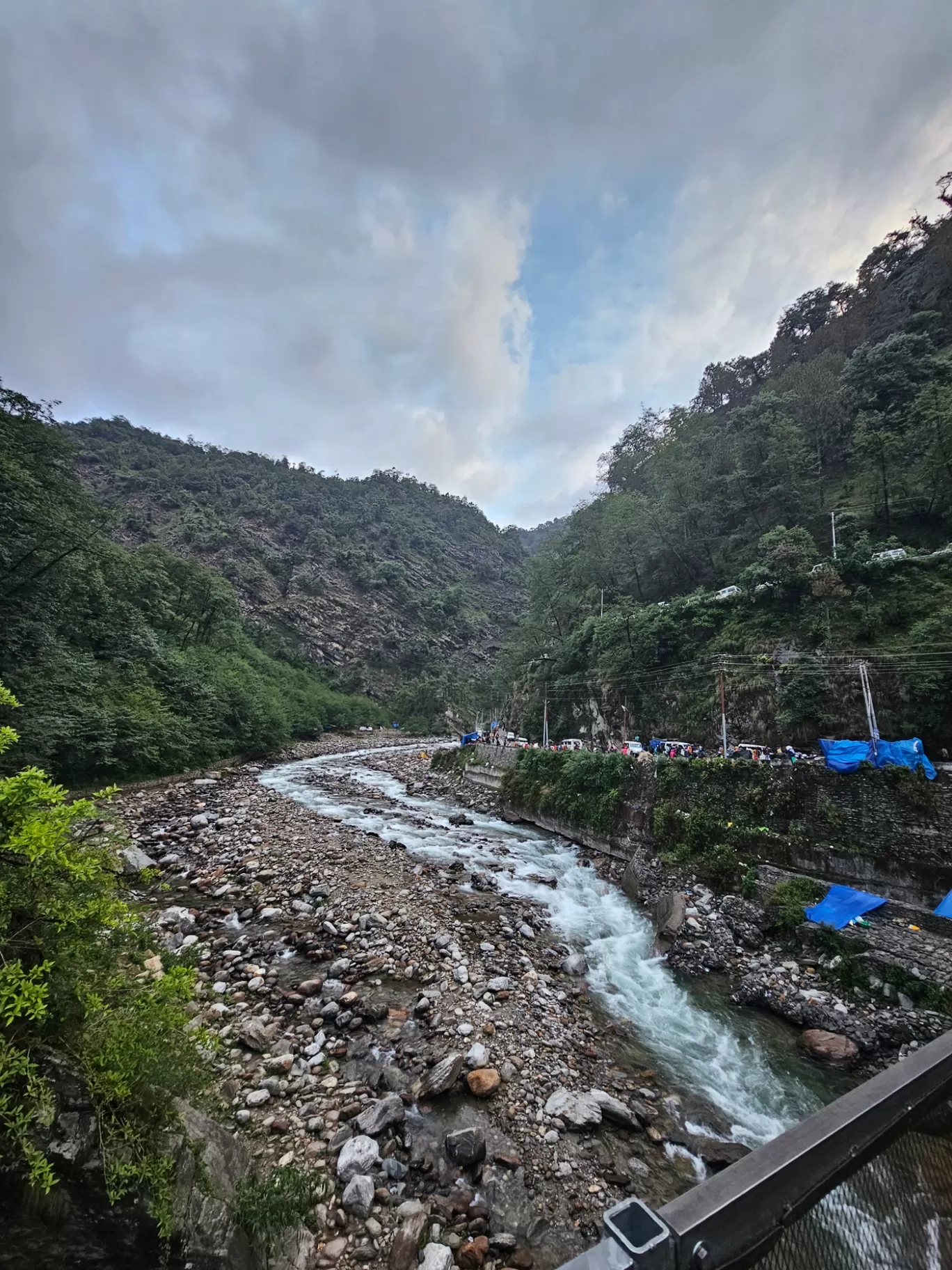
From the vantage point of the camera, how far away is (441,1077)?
5.47 meters

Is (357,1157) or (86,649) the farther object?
(86,649)

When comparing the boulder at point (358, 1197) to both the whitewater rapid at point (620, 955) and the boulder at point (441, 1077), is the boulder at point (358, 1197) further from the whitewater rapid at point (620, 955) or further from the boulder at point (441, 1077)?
the whitewater rapid at point (620, 955)

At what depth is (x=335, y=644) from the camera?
63.8 meters

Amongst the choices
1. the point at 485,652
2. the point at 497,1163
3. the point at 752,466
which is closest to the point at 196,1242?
the point at 497,1163

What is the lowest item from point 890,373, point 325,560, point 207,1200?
point 207,1200

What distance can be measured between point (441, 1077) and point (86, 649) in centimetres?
2241

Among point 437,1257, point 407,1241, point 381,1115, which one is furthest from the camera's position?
point 381,1115

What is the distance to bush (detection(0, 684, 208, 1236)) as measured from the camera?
7.82 ft

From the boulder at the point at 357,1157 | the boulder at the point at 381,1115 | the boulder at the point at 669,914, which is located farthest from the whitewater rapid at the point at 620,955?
the boulder at the point at 357,1157

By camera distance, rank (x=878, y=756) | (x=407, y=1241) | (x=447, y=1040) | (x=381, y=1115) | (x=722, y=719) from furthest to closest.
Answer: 1. (x=722, y=719)
2. (x=878, y=756)
3. (x=447, y=1040)
4. (x=381, y=1115)
5. (x=407, y=1241)

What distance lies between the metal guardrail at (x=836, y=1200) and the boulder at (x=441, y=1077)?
5.02m

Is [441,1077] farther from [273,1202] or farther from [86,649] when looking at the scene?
[86,649]

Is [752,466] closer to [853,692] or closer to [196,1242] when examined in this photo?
[853,692]

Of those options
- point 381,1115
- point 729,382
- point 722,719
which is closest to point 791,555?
point 722,719
